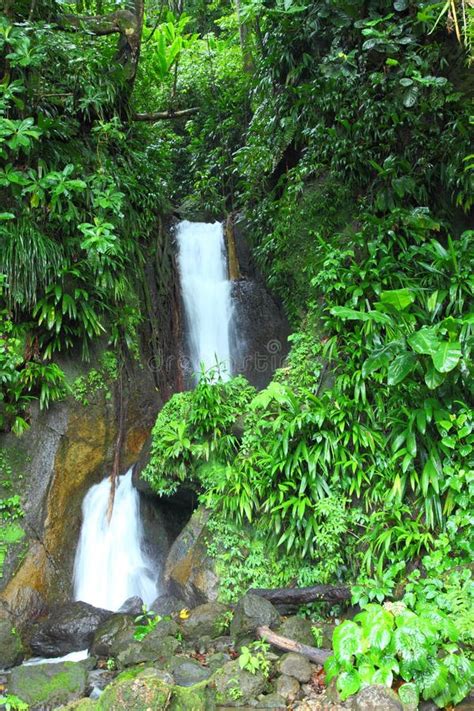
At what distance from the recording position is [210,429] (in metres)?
6.61

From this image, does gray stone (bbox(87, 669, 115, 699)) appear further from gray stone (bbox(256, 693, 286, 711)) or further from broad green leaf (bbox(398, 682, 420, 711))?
broad green leaf (bbox(398, 682, 420, 711))

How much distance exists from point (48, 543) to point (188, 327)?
13.4 ft

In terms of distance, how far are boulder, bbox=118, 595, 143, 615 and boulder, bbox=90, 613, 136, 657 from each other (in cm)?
32

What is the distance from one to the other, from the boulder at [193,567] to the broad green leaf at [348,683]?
2312 millimetres

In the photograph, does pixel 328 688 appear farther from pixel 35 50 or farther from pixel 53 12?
pixel 53 12

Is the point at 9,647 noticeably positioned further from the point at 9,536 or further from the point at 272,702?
the point at 272,702

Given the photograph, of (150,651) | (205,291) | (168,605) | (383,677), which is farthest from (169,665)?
(205,291)

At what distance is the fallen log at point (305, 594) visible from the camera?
16.9 ft

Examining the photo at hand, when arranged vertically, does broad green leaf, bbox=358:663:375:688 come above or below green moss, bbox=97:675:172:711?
below

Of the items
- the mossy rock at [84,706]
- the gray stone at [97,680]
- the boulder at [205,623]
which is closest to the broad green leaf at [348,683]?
the mossy rock at [84,706]

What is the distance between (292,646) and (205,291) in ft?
20.4

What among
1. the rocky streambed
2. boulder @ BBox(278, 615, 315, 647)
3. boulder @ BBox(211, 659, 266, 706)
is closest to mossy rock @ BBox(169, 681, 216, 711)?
the rocky streambed

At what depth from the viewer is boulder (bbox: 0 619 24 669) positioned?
530 cm

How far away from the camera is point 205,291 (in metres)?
9.64
